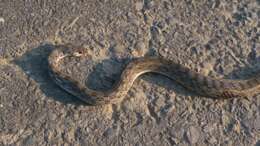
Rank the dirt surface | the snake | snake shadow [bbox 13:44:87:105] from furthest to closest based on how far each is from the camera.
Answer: snake shadow [bbox 13:44:87:105]
the snake
the dirt surface

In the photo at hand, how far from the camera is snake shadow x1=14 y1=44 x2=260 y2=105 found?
5047 mm

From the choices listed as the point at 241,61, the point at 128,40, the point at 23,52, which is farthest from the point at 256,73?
the point at 23,52

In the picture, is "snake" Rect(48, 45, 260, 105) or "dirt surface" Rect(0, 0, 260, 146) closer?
"dirt surface" Rect(0, 0, 260, 146)

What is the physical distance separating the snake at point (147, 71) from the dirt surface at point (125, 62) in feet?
0.28

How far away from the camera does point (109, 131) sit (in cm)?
475

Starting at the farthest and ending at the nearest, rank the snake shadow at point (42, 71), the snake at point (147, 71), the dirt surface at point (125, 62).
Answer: the snake shadow at point (42, 71), the snake at point (147, 71), the dirt surface at point (125, 62)

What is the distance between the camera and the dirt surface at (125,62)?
186 inches

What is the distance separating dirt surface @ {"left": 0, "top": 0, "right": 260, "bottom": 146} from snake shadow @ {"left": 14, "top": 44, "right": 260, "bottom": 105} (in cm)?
1

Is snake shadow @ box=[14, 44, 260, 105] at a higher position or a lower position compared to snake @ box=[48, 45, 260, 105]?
lower

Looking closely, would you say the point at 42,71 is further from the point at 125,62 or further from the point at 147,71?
the point at 147,71

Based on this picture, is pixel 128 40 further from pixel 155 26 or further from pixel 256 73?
pixel 256 73

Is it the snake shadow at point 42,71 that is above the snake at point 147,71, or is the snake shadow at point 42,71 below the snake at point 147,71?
below

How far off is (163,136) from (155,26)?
1.59 metres

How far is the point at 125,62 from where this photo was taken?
210 inches
